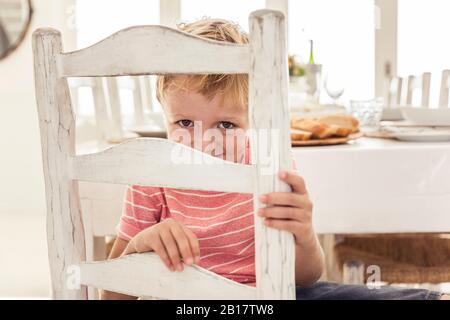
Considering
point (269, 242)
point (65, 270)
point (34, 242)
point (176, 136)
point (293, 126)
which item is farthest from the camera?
point (34, 242)

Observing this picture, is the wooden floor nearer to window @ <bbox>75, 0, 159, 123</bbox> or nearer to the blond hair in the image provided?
window @ <bbox>75, 0, 159, 123</bbox>

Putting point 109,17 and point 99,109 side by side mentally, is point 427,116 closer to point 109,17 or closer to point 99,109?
point 99,109

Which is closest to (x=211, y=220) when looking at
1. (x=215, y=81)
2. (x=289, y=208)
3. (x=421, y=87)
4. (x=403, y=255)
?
(x=215, y=81)

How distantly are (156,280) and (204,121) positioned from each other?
229 millimetres

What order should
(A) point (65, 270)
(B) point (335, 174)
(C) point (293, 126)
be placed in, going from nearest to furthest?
1. (A) point (65, 270)
2. (B) point (335, 174)
3. (C) point (293, 126)

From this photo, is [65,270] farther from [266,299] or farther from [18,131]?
[18,131]

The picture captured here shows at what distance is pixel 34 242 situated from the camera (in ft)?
10.2

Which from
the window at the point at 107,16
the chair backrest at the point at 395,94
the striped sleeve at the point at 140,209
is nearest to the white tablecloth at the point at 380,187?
the striped sleeve at the point at 140,209

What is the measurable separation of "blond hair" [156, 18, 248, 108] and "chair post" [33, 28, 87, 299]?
0.18 m

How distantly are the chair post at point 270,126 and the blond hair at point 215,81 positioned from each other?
223 mm

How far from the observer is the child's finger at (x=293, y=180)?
0.60 meters

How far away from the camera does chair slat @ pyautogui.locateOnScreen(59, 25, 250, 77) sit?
60 centimetres

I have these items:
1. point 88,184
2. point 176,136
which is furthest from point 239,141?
point 88,184
